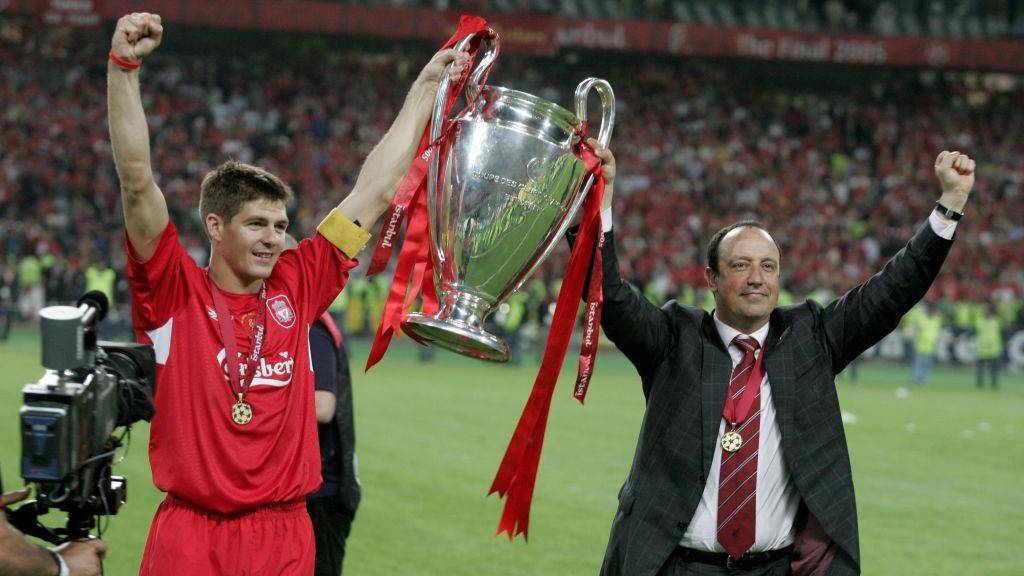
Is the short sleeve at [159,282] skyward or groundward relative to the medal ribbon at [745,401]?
skyward

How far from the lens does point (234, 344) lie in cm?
336

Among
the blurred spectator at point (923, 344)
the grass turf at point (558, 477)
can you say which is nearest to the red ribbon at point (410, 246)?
the grass turf at point (558, 477)

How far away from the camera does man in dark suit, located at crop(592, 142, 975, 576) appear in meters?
3.75

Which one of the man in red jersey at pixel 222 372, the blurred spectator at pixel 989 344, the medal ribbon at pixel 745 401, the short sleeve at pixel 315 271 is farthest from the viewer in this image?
the blurred spectator at pixel 989 344

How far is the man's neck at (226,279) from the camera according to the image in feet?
11.5

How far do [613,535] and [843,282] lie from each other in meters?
23.3

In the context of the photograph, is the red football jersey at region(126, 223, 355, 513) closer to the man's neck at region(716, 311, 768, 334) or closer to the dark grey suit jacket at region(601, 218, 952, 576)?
the dark grey suit jacket at region(601, 218, 952, 576)

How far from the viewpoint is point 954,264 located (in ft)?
89.8

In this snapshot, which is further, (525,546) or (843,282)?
(843,282)

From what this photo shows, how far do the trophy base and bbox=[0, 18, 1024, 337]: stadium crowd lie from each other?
18709 mm

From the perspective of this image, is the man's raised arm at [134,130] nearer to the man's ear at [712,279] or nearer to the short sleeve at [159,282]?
the short sleeve at [159,282]

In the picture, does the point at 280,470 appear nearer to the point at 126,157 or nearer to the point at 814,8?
the point at 126,157

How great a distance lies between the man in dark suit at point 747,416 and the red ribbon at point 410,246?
0.54 meters

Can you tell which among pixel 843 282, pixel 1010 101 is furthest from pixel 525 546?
pixel 1010 101
